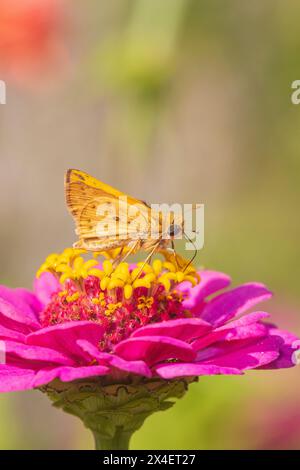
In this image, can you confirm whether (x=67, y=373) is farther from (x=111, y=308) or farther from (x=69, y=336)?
(x=111, y=308)

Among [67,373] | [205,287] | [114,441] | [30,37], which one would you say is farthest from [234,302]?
[30,37]

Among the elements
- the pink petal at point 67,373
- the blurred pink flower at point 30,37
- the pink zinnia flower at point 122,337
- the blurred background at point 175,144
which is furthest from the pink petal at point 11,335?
the blurred pink flower at point 30,37

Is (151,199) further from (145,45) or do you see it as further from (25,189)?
(145,45)

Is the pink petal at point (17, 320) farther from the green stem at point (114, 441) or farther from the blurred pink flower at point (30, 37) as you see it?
the blurred pink flower at point (30, 37)

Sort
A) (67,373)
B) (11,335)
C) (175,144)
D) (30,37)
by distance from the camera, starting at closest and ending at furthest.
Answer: (67,373)
(11,335)
(30,37)
(175,144)

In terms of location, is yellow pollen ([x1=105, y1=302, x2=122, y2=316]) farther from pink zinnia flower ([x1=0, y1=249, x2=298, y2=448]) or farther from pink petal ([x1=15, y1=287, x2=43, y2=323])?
pink petal ([x1=15, y1=287, x2=43, y2=323])

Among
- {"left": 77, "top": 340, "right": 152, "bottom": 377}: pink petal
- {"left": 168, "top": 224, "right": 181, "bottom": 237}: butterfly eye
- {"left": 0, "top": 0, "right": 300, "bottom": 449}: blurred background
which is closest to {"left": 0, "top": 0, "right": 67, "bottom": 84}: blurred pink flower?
{"left": 0, "top": 0, "right": 300, "bottom": 449}: blurred background
